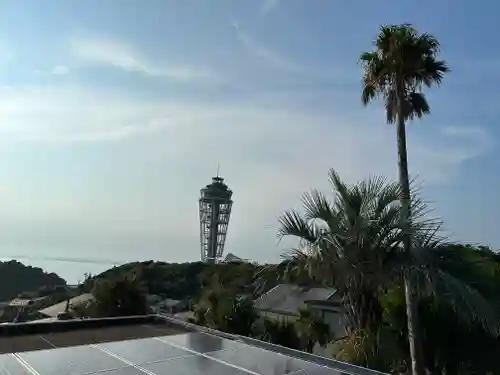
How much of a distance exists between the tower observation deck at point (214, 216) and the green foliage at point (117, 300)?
50.5 metres

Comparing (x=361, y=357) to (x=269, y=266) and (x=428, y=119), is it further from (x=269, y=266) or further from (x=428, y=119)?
(x=428, y=119)

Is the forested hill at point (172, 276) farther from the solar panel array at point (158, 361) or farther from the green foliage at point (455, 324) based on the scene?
the solar panel array at point (158, 361)

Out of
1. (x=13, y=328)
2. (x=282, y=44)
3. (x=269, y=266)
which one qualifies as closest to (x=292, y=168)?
(x=282, y=44)

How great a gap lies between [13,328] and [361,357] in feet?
19.6

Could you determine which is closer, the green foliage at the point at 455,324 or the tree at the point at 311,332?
the green foliage at the point at 455,324

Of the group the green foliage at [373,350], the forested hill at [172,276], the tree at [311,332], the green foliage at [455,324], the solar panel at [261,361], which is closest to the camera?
the solar panel at [261,361]

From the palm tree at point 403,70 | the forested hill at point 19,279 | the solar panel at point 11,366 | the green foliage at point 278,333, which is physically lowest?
the green foliage at point 278,333

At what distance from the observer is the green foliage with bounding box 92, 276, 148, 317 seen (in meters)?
19.1

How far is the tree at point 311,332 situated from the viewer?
13227mm

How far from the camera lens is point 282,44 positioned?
11.1 metres

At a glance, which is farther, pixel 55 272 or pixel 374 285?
pixel 55 272

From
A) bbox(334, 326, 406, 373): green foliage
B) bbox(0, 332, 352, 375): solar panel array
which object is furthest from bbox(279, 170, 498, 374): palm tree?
bbox(0, 332, 352, 375): solar panel array

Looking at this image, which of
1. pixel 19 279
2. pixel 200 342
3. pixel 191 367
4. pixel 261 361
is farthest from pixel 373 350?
pixel 19 279

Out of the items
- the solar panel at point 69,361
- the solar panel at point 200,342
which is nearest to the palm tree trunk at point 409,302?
the solar panel at point 200,342
